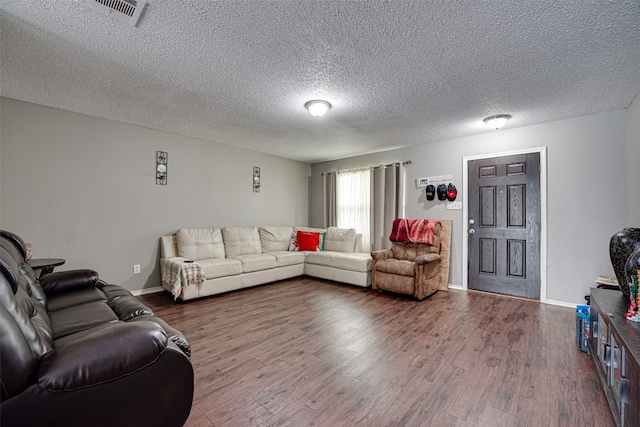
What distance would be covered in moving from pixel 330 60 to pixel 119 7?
4.64 feet

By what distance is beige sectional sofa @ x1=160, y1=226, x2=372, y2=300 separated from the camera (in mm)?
3736

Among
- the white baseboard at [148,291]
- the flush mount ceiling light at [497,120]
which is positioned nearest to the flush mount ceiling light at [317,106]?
the flush mount ceiling light at [497,120]

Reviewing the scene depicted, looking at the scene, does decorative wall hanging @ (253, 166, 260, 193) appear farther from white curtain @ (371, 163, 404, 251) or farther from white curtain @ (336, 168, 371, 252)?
white curtain @ (371, 163, 404, 251)

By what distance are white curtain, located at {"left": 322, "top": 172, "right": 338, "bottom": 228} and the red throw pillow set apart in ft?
2.02

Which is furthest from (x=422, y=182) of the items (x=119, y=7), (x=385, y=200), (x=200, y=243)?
(x=119, y=7)

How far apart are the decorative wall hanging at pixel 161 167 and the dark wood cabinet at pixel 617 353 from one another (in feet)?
16.2

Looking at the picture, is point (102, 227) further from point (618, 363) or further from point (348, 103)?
point (618, 363)

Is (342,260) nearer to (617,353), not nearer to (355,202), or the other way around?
(355,202)

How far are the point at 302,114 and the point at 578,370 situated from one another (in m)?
3.46

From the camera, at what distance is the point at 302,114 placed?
3.42 m

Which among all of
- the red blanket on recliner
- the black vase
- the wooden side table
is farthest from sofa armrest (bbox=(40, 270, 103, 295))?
the black vase

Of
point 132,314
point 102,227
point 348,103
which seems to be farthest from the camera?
point 102,227

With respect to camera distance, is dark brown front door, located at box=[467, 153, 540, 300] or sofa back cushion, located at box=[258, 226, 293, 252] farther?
sofa back cushion, located at box=[258, 226, 293, 252]

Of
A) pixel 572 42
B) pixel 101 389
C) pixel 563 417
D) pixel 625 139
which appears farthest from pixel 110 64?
pixel 625 139
